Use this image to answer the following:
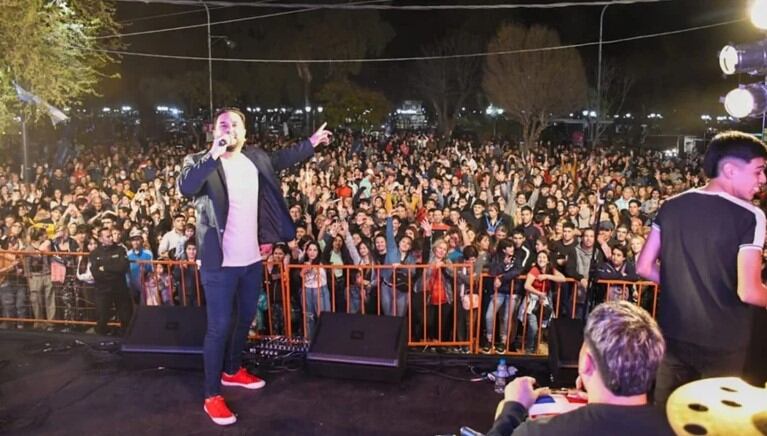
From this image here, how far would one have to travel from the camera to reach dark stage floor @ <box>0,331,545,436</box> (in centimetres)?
417

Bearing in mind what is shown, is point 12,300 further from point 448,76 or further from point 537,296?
point 448,76

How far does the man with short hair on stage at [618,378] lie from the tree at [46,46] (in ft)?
34.5

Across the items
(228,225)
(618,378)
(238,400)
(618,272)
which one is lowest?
(238,400)

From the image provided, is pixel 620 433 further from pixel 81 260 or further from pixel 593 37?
pixel 593 37

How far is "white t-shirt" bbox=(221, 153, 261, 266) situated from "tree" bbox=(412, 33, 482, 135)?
112ft

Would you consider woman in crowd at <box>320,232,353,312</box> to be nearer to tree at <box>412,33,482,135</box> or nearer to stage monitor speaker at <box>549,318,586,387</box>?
stage monitor speaker at <box>549,318,586,387</box>

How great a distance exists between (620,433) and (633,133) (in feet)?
130

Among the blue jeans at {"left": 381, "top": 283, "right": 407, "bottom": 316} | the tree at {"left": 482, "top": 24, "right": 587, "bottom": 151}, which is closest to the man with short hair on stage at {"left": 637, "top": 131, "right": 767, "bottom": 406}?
the blue jeans at {"left": 381, "top": 283, "right": 407, "bottom": 316}

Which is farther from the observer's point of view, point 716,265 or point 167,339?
point 167,339

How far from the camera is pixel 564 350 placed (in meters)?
4.74

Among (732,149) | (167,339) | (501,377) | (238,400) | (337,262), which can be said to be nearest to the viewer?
(732,149)

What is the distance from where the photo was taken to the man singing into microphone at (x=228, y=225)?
400cm

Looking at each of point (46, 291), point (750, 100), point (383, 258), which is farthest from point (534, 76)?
point (750, 100)

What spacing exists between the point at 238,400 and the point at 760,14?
4.42 metres
